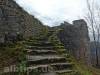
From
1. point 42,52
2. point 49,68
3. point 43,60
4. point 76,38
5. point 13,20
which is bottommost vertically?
point 49,68

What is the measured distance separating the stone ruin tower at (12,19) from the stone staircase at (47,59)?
81 cm

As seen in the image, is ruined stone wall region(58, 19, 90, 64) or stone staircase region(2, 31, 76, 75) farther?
ruined stone wall region(58, 19, 90, 64)

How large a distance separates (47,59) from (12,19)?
2.78 meters

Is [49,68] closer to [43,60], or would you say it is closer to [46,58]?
[43,60]

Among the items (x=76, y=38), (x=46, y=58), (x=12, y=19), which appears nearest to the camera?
(x=46, y=58)

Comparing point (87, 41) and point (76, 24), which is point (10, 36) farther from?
point (87, 41)

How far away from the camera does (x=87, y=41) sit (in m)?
15.7

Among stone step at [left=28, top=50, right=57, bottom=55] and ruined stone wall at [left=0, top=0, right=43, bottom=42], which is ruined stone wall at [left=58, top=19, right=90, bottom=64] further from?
stone step at [left=28, top=50, right=57, bottom=55]

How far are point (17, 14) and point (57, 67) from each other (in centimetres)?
370

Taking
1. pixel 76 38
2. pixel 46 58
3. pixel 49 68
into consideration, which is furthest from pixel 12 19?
pixel 76 38

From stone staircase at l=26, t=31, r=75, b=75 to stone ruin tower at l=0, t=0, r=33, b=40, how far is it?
31.8 inches

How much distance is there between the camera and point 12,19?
30.6 ft

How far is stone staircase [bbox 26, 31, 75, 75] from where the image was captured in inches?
264

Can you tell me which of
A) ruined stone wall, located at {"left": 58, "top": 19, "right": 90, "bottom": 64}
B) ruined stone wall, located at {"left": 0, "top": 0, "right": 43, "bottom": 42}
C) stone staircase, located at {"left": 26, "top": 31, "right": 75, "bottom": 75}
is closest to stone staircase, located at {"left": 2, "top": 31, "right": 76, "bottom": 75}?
stone staircase, located at {"left": 26, "top": 31, "right": 75, "bottom": 75}
